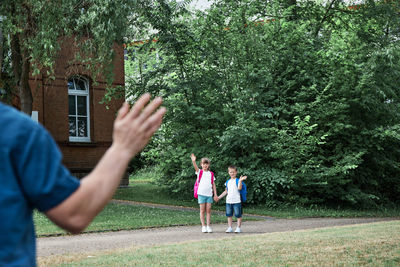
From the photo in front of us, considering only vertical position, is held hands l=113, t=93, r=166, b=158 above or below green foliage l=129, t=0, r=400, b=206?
below

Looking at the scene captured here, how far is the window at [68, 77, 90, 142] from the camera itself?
80.4ft

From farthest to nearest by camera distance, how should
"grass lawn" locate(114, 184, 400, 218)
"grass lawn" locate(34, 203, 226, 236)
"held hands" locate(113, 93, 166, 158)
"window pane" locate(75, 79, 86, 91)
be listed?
1. "window pane" locate(75, 79, 86, 91)
2. "grass lawn" locate(114, 184, 400, 218)
3. "grass lawn" locate(34, 203, 226, 236)
4. "held hands" locate(113, 93, 166, 158)

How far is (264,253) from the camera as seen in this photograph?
344 inches

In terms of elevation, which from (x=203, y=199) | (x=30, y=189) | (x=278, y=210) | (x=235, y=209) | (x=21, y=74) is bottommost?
(x=278, y=210)

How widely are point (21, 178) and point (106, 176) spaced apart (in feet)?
0.79

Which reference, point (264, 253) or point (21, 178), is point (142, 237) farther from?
point (21, 178)

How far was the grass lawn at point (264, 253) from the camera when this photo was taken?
796cm

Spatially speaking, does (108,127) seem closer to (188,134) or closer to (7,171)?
(188,134)

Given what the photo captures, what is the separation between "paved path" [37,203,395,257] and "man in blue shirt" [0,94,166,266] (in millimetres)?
8357

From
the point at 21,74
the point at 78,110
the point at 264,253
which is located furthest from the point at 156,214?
the point at 78,110

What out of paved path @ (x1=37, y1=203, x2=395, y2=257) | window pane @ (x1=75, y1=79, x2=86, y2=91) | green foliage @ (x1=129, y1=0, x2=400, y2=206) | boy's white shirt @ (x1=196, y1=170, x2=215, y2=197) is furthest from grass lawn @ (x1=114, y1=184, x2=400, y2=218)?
boy's white shirt @ (x1=196, y1=170, x2=215, y2=197)

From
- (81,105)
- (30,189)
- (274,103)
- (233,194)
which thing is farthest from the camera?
(81,105)

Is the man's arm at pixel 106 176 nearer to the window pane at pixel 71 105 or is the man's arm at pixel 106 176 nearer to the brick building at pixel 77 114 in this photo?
the brick building at pixel 77 114

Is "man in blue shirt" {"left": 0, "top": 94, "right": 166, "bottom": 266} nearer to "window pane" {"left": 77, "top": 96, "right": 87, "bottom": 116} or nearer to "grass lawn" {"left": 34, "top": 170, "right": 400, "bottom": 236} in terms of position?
"grass lawn" {"left": 34, "top": 170, "right": 400, "bottom": 236}
